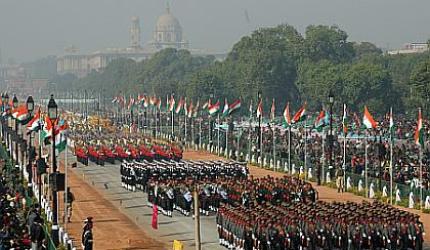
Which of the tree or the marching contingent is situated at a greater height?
the tree

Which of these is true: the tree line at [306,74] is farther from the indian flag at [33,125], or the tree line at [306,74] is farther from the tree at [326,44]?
the indian flag at [33,125]

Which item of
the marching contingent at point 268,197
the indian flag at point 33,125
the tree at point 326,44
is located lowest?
the marching contingent at point 268,197

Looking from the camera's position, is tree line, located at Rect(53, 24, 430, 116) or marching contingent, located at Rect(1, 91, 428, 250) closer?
marching contingent, located at Rect(1, 91, 428, 250)

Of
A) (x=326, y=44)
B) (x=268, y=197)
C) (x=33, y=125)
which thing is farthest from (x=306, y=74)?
(x=268, y=197)

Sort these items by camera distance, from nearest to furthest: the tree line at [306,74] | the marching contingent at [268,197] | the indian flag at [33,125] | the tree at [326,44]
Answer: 1. the marching contingent at [268,197]
2. the indian flag at [33,125]
3. the tree line at [306,74]
4. the tree at [326,44]

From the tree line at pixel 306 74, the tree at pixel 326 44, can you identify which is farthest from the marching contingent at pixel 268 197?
the tree at pixel 326 44

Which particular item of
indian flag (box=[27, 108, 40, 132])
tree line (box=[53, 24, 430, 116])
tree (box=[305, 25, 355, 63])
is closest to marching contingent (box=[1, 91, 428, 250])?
indian flag (box=[27, 108, 40, 132])

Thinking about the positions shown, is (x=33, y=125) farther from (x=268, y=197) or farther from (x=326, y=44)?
(x=326, y=44)

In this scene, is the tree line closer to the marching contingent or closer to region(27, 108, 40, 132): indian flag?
the marching contingent

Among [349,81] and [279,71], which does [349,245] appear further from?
[279,71]

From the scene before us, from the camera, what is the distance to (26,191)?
46.0 m

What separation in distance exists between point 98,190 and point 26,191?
7885 millimetres

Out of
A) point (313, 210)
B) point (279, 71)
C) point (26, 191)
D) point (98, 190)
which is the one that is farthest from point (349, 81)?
point (313, 210)

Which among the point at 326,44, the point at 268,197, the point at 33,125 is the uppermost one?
the point at 326,44
